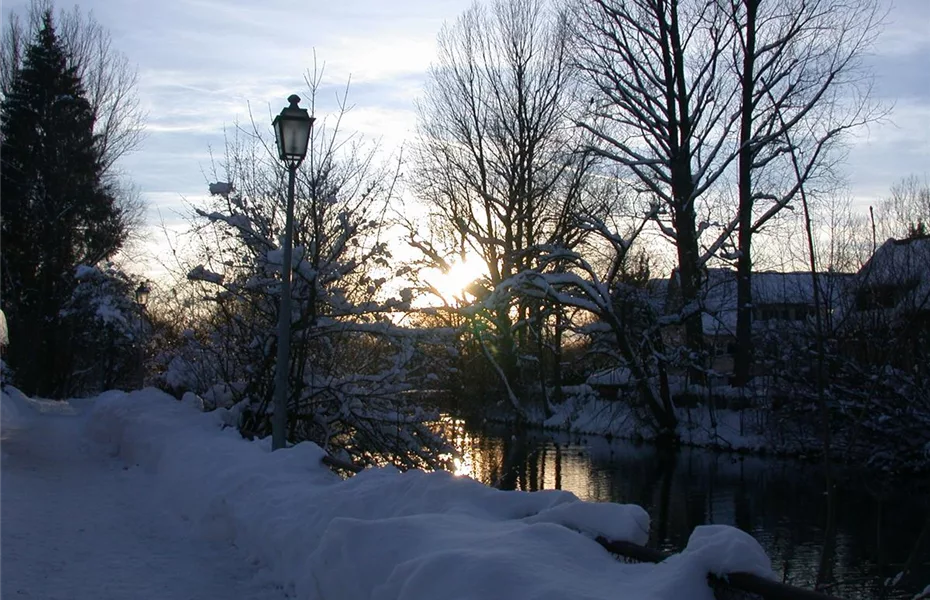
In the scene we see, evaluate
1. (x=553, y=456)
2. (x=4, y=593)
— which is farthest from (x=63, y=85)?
(x=4, y=593)

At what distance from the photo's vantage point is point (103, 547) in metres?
7.89

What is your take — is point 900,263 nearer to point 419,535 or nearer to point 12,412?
point 419,535

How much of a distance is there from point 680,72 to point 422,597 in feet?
91.6

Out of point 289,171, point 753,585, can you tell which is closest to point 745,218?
point 289,171

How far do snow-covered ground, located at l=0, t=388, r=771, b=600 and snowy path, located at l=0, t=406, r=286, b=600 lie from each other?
0.02 meters

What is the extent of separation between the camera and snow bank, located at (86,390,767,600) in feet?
12.9

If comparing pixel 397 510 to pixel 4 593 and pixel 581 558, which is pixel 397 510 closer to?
pixel 581 558

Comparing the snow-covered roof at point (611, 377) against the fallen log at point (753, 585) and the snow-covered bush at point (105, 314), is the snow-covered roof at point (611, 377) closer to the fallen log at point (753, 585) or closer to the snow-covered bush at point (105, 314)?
the snow-covered bush at point (105, 314)

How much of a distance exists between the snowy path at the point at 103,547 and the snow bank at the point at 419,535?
296 mm

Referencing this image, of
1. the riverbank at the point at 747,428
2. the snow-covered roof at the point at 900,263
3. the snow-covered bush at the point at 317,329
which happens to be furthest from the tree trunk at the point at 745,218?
the snow-covered bush at the point at 317,329

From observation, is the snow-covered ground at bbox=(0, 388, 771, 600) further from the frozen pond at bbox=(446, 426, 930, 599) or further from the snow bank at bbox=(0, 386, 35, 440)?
the snow bank at bbox=(0, 386, 35, 440)

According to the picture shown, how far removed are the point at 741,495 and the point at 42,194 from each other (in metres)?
26.7

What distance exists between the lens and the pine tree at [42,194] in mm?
31500

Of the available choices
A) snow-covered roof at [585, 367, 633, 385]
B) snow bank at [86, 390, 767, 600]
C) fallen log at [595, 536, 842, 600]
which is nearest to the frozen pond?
snow-covered roof at [585, 367, 633, 385]
